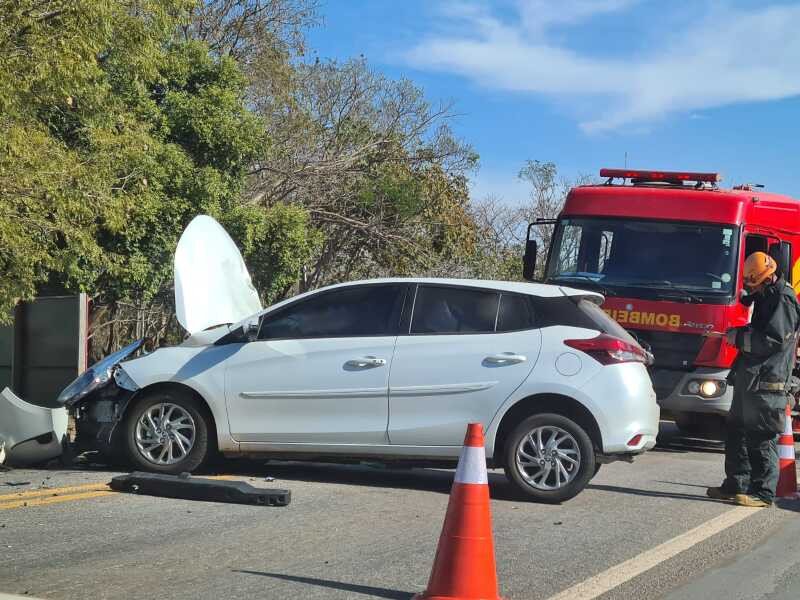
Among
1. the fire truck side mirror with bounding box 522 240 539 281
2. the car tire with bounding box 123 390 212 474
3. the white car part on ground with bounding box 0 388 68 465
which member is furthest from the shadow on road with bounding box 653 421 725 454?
the white car part on ground with bounding box 0 388 68 465

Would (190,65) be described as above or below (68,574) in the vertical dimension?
above

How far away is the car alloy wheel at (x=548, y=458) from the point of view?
7.95m

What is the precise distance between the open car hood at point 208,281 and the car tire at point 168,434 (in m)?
0.75

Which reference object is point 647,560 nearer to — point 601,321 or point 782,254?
point 601,321

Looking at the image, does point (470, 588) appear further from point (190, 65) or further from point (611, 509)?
point (190, 65)

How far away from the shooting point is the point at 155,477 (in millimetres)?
7770

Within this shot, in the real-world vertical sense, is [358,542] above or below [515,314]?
below

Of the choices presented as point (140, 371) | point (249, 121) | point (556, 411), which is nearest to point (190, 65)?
point (249, 121)

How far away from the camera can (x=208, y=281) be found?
377 inches

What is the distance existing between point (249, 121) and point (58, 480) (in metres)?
11.6

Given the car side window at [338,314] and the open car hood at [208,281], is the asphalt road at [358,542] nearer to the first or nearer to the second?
the car side window at [338,314]

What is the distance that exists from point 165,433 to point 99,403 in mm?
649

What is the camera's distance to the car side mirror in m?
8.55

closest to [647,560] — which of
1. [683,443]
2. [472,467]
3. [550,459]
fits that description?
[472,467]
